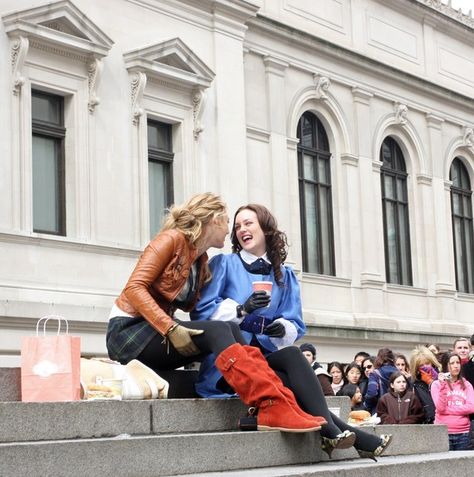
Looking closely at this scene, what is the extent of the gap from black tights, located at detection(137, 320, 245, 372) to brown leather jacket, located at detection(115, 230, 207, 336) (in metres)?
0.17

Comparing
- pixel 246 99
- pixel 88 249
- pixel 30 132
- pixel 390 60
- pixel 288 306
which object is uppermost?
pixel 390 60

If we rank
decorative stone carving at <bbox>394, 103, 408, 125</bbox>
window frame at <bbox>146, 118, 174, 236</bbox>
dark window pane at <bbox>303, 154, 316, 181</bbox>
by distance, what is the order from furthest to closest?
decorative stone carving at <bbox>394, 103, 408, 125</bbox> → dark window pane at <bbox>303, 154, 316, 181</bbox> → window frame at <bbox>146, 118, 174, 236</bbox>

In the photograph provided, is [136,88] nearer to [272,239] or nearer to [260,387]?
[272,239]

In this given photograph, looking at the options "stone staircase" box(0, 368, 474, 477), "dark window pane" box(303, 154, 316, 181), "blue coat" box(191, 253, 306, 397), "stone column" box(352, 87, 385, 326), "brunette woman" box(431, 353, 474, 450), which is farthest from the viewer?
"stone column" box(352, 87, 385, 326)

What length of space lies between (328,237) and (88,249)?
26.5 ft

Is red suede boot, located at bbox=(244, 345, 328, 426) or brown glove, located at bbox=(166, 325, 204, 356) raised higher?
brown glove, located at bbox=(166, 325, 204, 356)

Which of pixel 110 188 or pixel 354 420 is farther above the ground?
pixel 110 188

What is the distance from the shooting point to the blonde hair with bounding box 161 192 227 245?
8242 mm

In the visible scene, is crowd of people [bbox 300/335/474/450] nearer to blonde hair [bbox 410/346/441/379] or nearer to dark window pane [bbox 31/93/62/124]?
blonde hair [bbox 410/346/441/379]

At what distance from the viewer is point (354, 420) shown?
32.4 feet

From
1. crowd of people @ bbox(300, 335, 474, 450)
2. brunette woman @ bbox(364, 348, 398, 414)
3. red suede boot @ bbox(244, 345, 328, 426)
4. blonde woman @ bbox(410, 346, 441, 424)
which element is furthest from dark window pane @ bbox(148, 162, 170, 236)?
red suede boot @ bbox(244, 345, 328, 426)

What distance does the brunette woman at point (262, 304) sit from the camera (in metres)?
7.99

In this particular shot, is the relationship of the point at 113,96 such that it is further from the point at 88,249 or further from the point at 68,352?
the point at 68,352

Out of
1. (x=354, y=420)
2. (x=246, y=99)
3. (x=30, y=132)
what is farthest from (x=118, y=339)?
(x=246, y=99)
